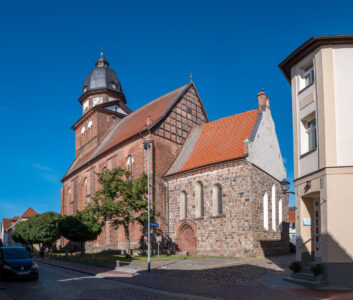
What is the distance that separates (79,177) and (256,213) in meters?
30.3

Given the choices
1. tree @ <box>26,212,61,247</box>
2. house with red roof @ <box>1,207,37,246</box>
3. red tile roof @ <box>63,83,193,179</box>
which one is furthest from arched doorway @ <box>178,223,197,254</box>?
house with red roof @ <box>1,207,37,246</box>

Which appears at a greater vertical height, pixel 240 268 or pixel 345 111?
pixel 345 111

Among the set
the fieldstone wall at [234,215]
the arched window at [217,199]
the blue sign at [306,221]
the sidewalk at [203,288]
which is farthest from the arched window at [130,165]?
the blue sign at [306,221]

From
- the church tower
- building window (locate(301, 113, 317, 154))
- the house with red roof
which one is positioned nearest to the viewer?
building window (locate(301, 113, 317, 154))

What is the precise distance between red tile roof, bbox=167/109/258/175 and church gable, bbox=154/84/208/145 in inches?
53.6

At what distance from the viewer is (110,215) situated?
2950 centimetres

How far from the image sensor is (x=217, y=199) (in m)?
31.0

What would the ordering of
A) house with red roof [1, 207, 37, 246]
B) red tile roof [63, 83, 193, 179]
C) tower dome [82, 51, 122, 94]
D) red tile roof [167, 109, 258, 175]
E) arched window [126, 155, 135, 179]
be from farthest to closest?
house with red roof [1, 207, 37, 246], tower dome [82, 51, 122, 94], arched window [126, 155, 135, 179], red tile roof [63, 83, 193, 179], red tile roof [167, 109, 258, 175]

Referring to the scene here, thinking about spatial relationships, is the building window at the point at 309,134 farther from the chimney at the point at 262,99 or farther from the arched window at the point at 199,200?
the chimney at the point at 262,99

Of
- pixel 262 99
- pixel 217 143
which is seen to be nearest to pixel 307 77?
pixel 262 99

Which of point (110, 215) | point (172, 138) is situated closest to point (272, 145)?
point (172, 138)

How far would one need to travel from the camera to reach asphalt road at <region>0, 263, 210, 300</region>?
13.1m

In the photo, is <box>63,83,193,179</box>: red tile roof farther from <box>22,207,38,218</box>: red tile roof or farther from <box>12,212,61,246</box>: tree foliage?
<box>22,207,38,218</box>: red tile roof

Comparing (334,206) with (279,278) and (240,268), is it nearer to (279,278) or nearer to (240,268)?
(279,278)
